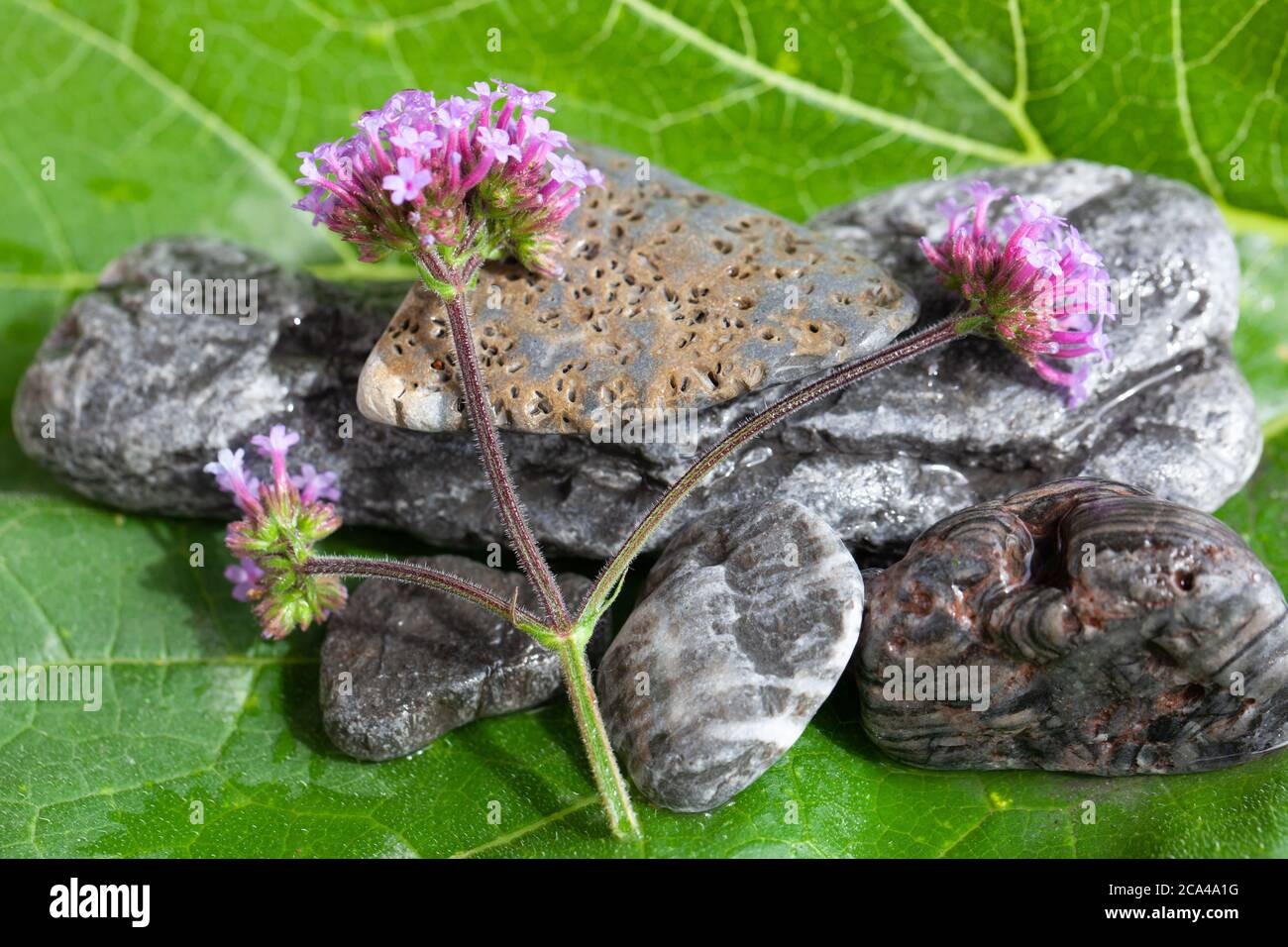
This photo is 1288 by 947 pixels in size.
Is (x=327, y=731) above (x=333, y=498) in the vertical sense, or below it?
below

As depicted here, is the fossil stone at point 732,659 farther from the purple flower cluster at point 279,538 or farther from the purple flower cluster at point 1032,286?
the purple flower cluster at point 279,538

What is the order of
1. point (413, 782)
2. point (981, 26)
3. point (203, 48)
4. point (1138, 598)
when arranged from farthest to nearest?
point (203, 48) → point (981, 26) → point (413, 782) → point (1138, 598)

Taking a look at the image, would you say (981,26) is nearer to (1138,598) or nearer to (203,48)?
(1138,598)

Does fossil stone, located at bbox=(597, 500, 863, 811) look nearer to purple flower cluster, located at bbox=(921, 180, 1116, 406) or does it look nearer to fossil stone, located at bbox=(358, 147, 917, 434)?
fossil stone, located at bbox=(358, 147, 917, 434)

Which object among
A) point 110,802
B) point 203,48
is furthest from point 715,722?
point 203,48

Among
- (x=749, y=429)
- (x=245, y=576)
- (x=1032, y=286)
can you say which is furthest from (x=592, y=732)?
(x=1032, y=286)

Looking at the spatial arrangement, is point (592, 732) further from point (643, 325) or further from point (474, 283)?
point (474, 283)
